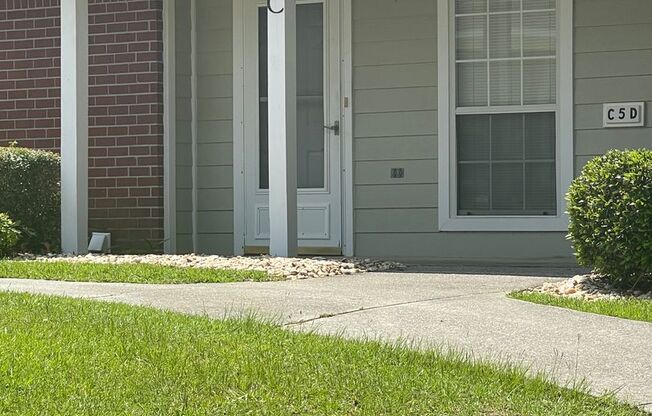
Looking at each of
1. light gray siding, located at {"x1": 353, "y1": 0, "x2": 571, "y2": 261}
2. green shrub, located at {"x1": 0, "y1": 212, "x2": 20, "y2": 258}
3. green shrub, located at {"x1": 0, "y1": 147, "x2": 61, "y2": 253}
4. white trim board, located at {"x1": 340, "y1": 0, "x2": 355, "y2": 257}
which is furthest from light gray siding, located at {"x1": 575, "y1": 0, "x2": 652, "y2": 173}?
green shrub, located at {"x1": 0, "y1": 212, "x2": 20, "y2": 258}

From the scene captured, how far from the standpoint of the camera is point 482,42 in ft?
33.8

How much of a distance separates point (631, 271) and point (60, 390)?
4425 millimetres

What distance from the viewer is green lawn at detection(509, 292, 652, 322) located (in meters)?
6.04

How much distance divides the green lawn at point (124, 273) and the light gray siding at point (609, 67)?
3686mm

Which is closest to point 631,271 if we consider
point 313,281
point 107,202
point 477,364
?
point 313,281

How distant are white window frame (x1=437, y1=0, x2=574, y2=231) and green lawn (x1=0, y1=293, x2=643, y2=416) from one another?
17.8ft

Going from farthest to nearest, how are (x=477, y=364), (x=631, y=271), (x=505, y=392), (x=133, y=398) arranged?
1. (x=631, y=271)
2. (x=477, y=364)
3. (x=505, y=392)
4. (x=133, y=398)

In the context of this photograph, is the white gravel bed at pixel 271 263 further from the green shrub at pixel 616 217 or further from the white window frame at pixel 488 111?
the green shrub at pixel 616 217

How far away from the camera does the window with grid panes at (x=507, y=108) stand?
10.1 meters

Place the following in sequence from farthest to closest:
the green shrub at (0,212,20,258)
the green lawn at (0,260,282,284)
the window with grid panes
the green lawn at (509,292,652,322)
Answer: the window with grid panes < the green shrub at (0,212,20,258) < the green lawn at (0,260,282,284) < the green lawn at (509,292,652,322)

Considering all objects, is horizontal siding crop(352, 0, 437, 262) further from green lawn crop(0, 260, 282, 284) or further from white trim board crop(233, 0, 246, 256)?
green lawn crop(0, 260, 282, 284)

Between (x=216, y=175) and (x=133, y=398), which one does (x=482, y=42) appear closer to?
(x=216, y=175)

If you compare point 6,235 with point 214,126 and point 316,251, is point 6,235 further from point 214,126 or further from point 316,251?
point 316,251

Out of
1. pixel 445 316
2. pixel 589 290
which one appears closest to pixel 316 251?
pixel 589 290
